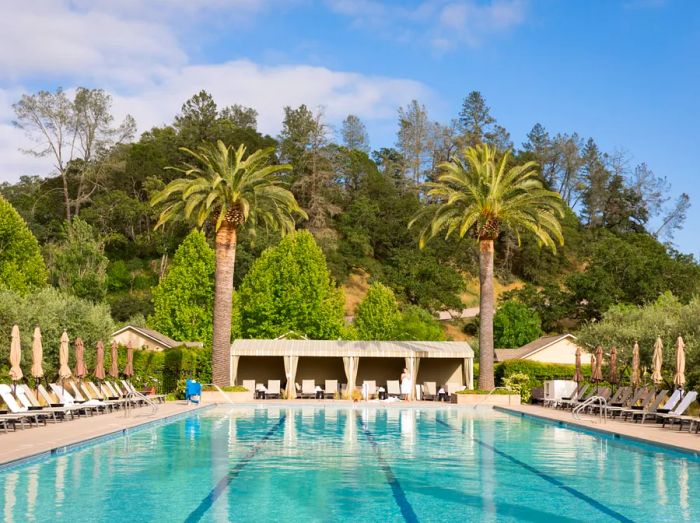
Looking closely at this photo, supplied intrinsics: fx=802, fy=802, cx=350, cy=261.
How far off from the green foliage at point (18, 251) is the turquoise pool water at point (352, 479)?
1560 inches

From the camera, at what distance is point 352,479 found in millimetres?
12219

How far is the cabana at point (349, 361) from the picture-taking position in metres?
37.1

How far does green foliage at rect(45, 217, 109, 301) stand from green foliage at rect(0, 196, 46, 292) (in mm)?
2533

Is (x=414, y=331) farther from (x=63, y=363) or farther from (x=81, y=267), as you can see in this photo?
(x=63, y=363)

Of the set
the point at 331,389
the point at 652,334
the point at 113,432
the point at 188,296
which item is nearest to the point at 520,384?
the point at 652,334

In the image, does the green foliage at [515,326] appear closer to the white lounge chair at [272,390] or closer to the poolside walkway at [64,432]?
the white lounge chair at [272,390]

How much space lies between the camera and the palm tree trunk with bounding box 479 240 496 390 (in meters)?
34.3

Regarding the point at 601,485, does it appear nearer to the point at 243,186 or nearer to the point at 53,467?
the point at 53,467

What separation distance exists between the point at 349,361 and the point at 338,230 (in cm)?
4505

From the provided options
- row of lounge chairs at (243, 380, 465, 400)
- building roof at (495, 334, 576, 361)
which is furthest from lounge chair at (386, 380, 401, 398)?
building roof at (495, 334, 576, 361)

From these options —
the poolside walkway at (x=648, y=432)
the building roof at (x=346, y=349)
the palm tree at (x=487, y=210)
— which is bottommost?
the poolside walkway at (x=648, y=432)

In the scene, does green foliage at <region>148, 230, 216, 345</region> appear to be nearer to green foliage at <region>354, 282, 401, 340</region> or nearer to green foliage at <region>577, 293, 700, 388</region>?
green foliage at <region>354, 282, 401, 340</region>

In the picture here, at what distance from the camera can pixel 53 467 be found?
1290 centimetres

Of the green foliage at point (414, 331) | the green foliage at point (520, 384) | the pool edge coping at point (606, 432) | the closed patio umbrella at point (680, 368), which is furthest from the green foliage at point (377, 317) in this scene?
the closed patio umbrella at point (680, 368)
